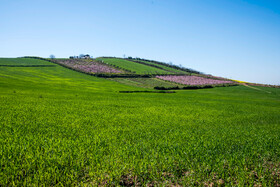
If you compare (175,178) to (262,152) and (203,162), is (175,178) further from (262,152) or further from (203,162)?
(262,152)

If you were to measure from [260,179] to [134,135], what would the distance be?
7.10m

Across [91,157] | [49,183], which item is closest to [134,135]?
[91,157]

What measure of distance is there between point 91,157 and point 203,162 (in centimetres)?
466

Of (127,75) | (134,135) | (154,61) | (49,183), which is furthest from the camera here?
(154,61)

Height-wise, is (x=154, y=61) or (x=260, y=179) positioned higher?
(x=154, y=61)

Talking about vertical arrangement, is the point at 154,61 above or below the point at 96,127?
above

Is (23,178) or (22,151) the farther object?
(22,151)

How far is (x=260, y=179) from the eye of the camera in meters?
6.63

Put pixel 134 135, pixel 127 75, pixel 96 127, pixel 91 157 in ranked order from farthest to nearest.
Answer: pixel 127 75
pixel 96 127
pixel 134 135
pixel 91 157

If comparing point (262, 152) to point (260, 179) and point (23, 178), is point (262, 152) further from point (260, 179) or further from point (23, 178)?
→ point (23, 178)

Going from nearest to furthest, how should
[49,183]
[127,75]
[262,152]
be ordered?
[49,183], [262,152], [127,75]

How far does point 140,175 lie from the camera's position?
21.7 ft

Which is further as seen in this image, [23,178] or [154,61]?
[154,61]

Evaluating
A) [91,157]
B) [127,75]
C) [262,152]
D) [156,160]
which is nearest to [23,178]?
[91,157]
